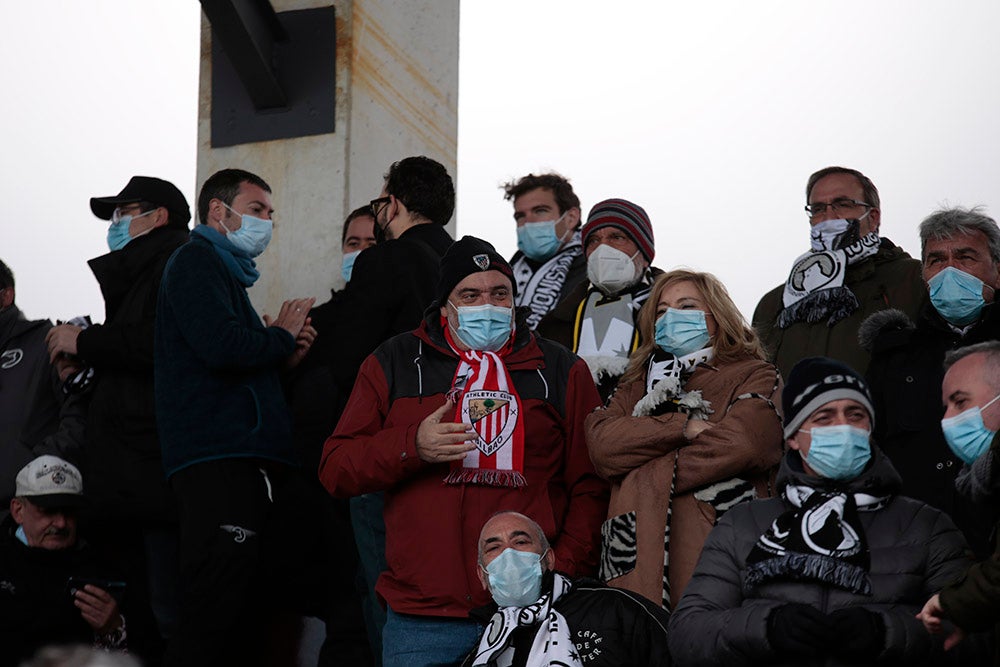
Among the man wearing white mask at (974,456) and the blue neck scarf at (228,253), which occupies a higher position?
the blue neck scarf at (228,253)

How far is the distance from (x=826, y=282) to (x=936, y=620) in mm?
2202

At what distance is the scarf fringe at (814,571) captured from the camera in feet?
13.4

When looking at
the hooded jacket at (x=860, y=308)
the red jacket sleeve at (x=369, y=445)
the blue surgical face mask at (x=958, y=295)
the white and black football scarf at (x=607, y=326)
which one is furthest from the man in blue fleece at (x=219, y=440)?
the blue surgical face mask at (x=958, y=295)

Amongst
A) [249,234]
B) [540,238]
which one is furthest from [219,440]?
[540,238]

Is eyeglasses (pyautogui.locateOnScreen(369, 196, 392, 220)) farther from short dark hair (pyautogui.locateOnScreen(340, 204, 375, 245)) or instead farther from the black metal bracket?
the black metal bracket

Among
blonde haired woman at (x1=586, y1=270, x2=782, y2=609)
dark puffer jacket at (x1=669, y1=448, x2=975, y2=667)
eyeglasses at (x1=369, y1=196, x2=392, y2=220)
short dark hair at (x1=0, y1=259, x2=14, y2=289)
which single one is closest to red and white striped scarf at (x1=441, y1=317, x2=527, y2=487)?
blonde haired woman at (x1=586, y1=270, x2=782, y2=609)

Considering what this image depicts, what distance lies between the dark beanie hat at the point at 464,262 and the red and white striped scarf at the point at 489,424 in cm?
31

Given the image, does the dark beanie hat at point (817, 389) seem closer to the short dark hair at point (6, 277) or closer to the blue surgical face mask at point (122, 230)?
the blue surgical face mask at point (122, 230)

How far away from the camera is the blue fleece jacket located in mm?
5354

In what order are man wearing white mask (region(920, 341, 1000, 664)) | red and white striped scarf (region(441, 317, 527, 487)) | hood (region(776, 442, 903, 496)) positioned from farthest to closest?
red and white striped scarf (region(441, 317, 527, 487)) → hood (region(776, 442, 903, 496)) → man wearing white mask (region(920, 341, 1000, 664))

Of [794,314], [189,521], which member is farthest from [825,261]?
[189,521]

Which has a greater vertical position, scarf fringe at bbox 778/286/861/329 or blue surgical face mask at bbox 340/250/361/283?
blue surgical face mask at bbox 340/250/361/283

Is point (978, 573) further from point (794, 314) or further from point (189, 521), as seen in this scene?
point (189, 521)

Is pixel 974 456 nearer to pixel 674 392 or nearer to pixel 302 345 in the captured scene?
pixel 674 392
